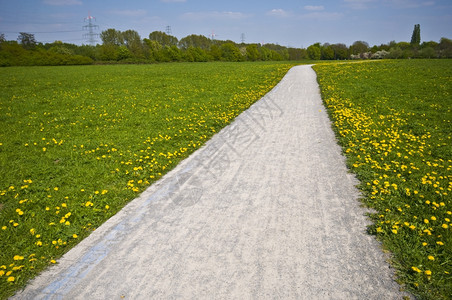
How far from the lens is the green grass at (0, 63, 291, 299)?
369 cm

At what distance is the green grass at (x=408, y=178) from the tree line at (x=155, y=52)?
62.0 m

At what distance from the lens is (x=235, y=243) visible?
3.48 meters

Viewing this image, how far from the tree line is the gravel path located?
63.2m

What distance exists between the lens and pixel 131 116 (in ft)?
34.3

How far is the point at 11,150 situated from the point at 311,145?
353 inches

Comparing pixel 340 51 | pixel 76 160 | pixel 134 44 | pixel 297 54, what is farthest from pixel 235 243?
pixel 297 54

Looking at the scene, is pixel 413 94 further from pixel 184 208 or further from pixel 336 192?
pixel 184 208

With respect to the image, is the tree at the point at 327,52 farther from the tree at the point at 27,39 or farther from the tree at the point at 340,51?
the tree at the point at 27,39

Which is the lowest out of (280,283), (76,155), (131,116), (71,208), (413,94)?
(280,283)

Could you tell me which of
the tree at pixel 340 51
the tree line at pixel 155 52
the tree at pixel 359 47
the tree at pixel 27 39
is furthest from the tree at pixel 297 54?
the tree at pixel 27 39

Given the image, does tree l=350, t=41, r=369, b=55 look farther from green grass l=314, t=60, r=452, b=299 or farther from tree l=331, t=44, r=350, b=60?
green grass l=314, t=60, r=452, b=299

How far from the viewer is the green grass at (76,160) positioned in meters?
3.69

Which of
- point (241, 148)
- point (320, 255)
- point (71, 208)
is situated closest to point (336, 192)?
point (320, 255)

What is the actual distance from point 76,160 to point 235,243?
515cm
